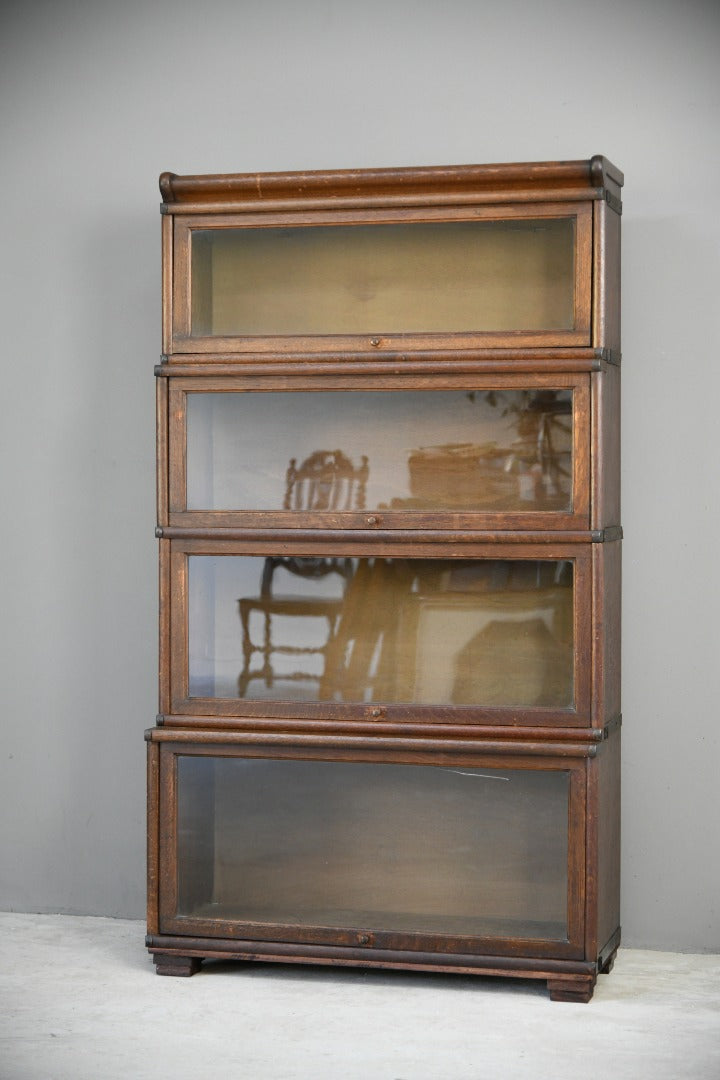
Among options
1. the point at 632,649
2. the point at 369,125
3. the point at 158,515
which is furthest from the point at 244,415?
the point at 632,649

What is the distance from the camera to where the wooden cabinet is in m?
3.10

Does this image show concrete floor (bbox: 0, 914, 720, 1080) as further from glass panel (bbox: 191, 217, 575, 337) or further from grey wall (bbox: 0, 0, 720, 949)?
glass panel (bbox: 191, 217, 575, 337)

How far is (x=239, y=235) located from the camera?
328 cm

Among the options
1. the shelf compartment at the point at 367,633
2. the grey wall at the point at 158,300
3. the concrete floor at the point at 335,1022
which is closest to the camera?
the concrete floor at the point at 335,1022

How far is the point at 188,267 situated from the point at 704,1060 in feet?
6.71

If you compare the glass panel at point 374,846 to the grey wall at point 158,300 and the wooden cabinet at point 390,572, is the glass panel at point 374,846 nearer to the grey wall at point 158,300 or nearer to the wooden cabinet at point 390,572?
the wooden cabinet at point 390,572

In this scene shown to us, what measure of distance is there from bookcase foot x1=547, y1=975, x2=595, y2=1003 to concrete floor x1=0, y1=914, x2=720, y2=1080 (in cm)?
3

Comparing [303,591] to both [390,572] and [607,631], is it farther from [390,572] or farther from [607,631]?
[607,631]

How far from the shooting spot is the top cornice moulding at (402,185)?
3072 millimetres

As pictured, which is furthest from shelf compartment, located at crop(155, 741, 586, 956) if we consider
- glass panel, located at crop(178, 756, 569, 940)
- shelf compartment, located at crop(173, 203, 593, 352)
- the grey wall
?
shelf compartment, located at crop(173, 203, 593, 352)

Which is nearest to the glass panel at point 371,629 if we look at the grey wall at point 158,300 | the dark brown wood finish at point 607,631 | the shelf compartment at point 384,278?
the dark brown wood finish at point 607,631

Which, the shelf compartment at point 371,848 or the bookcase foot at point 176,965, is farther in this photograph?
the bookcase foot at point 176,965

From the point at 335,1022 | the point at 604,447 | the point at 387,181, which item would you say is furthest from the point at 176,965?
the point at 387,181

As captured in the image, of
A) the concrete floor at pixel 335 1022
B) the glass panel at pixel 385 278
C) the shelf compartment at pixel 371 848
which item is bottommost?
the concrete floor at pixel 335 1022
